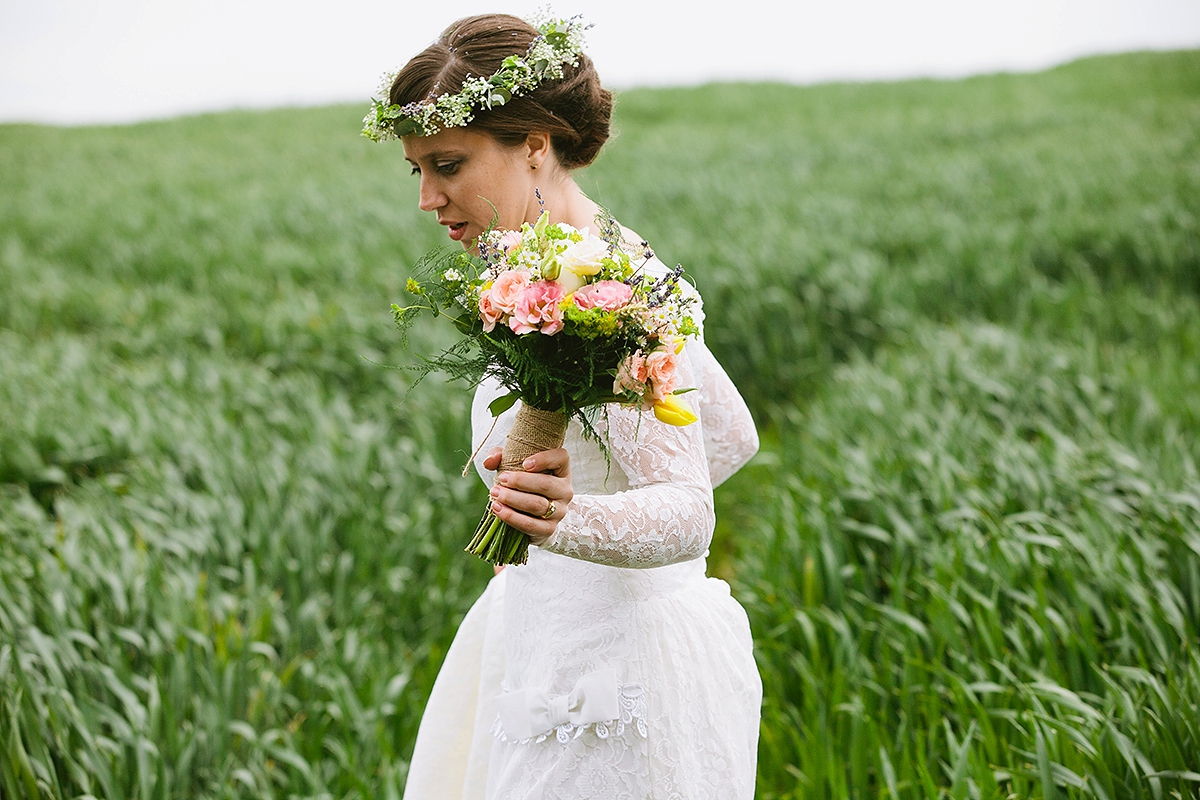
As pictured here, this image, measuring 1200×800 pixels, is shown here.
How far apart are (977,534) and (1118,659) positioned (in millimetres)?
739

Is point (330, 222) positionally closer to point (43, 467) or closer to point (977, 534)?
point (43, 467)

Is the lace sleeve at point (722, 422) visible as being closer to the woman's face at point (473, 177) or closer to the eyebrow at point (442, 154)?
the woman's face at point (473, 177)

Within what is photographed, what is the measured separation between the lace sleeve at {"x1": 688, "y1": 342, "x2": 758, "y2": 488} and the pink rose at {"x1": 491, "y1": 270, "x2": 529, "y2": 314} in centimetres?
60

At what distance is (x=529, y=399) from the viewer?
1.41m

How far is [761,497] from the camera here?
199 inches

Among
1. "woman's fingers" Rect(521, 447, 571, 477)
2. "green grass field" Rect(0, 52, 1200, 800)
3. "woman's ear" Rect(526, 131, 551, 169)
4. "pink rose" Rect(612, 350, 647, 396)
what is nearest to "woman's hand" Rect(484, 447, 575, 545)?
"woman's fingers" Rect(521, 447, 571, 477)

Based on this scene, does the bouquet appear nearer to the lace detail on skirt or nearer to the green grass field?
the lace detail on skirt

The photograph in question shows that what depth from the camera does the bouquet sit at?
1302 mm

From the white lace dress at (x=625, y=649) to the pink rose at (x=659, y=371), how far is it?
0.65 feet

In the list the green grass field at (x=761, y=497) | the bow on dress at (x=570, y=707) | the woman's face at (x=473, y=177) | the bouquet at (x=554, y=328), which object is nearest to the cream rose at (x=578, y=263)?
the bouquet at (x=554, y=328)

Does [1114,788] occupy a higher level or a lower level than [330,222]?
lower

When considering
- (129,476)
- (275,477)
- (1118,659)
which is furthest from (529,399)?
(129,476)

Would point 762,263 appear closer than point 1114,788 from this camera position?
No

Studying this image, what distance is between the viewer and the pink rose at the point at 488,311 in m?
1.31
